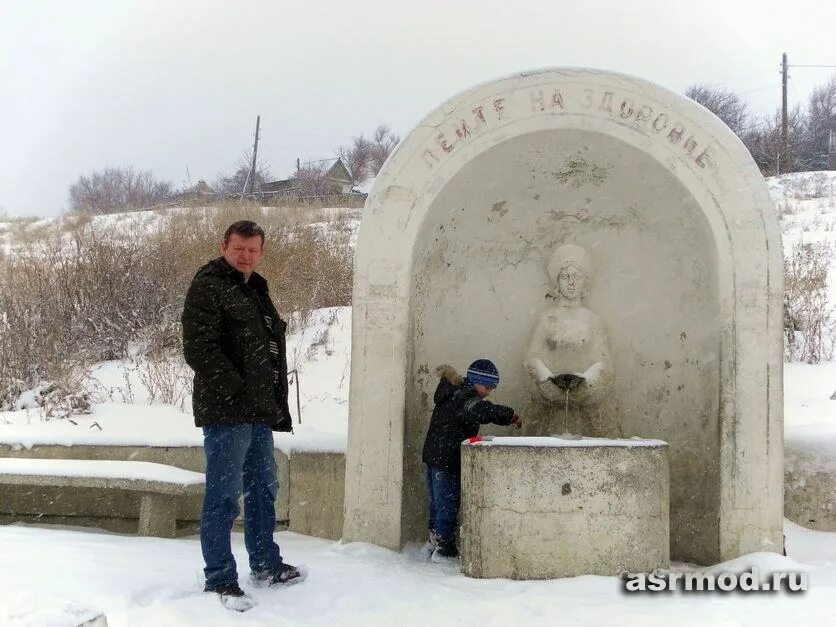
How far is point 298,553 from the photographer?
4871 mm

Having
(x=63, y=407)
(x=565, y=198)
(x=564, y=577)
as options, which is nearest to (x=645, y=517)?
(x=564, y=577)

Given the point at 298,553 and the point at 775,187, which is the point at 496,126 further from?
the point at 775,187

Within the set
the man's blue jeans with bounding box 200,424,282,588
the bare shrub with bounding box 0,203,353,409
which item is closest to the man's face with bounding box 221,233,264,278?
the man's blue jeans with bounding box 200,424,282,588

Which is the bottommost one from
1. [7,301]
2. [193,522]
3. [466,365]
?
[193,522]

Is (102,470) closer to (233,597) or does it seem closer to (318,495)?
(318,495)

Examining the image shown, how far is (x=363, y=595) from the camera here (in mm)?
3979

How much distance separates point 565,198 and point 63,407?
5450 mm

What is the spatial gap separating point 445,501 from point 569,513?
3.39 feet

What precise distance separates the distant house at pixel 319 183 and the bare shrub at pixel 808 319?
1992 cm

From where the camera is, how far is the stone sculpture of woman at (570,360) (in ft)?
18.1

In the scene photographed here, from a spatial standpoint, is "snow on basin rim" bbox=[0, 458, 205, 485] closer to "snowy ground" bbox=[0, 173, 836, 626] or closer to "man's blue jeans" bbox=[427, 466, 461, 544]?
"snowy ground" bbox=[0, 173, 836, 626]

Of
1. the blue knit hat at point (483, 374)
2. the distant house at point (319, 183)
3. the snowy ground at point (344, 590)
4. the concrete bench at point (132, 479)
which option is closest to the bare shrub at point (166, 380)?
the snowy ground at point (344, 590)

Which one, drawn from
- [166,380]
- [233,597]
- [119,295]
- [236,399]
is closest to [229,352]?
[236,399]

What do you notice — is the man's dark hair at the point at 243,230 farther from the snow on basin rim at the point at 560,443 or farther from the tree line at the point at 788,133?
the tree line at the point at 788,133
